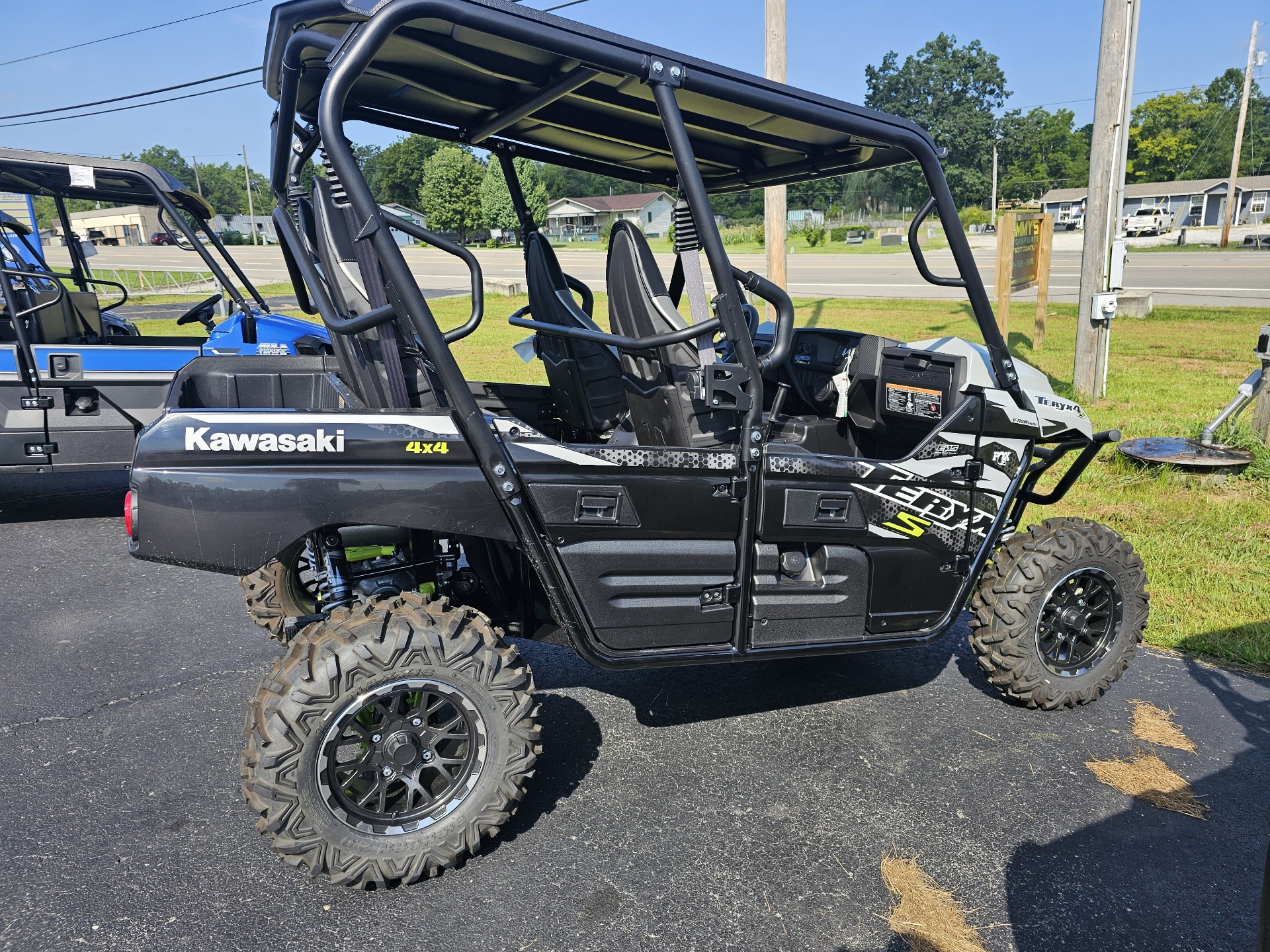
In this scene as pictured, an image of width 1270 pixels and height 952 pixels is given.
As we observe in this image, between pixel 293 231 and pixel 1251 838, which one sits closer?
pixel 1251 838

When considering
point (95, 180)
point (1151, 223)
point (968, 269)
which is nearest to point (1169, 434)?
point (968, 269)

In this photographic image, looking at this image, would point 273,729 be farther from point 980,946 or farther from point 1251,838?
point 1251,838

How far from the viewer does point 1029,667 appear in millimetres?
3512

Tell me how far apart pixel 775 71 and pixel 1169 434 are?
4.75 m

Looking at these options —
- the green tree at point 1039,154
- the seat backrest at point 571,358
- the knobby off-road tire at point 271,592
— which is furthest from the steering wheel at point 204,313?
the green tree at point 1039,154

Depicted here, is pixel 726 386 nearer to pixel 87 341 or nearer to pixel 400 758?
pixel 400 758

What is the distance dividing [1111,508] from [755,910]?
451 cm

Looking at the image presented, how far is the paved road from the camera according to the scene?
20.4 m

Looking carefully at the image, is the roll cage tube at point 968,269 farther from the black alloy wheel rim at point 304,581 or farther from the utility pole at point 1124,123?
the utility pole at point 1124,123

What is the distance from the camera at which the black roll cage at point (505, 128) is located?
240cm

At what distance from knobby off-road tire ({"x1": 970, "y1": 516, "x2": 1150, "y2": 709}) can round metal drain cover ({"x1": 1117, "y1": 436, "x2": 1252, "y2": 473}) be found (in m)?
3.01

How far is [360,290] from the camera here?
2.79 m

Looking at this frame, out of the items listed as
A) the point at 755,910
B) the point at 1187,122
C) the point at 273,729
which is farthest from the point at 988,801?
the point at 1187,122

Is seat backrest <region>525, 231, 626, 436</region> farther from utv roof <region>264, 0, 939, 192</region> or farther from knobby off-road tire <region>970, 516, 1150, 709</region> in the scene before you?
knobby off-road tire <region>970, 516, 1150, 709</region>
